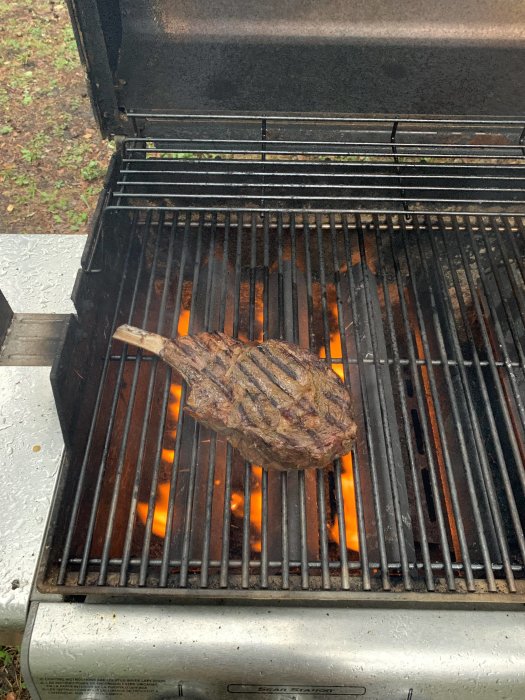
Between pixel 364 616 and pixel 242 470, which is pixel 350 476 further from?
pixel 364 616

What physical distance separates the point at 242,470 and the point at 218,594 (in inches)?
34.2

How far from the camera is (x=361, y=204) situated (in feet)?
12.3

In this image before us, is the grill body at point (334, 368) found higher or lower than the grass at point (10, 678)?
higher

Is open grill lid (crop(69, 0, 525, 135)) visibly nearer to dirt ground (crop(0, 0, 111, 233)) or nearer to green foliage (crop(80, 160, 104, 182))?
dirt ground (crop(0, 0, 111, 233))

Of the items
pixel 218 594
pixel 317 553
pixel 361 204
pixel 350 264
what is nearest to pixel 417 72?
pixel 361 204

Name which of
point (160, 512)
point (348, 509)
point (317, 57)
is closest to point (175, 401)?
point (160, 512)

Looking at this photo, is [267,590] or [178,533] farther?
[178,533]

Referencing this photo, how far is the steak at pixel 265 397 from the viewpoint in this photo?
2566mm

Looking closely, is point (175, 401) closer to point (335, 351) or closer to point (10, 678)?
point (335, 351)

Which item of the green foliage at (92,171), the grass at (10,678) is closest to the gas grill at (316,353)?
the grass at (10,678)

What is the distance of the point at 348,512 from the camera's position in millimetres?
2857

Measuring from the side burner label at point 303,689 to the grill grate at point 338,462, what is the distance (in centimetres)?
40

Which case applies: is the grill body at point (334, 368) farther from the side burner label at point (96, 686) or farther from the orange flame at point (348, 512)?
the side burner label at point (96, 686)

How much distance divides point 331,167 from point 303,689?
9.85ft
